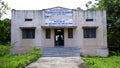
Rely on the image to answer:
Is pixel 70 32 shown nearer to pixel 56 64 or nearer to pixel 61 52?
pixel 61 52

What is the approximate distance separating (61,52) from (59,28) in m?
3.17

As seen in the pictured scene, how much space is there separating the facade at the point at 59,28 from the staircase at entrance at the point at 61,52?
110cm

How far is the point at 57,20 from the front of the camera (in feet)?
80.5

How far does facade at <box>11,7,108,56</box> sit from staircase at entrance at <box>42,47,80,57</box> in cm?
110

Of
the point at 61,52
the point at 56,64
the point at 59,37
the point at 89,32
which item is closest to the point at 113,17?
the point at 89,32

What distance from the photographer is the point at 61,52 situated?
Answer: 22.8m

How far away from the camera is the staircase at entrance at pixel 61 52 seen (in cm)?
2228

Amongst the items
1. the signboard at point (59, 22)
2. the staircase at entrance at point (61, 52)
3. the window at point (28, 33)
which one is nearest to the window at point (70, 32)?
Result: the signboard at point (59, 22)

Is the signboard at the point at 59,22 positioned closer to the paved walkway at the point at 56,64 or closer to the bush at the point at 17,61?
the bush at the point at 17,61

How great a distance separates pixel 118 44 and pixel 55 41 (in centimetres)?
853

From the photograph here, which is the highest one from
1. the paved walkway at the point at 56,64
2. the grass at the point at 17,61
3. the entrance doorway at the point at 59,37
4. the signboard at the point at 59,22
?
the signboard at the point at 59,22

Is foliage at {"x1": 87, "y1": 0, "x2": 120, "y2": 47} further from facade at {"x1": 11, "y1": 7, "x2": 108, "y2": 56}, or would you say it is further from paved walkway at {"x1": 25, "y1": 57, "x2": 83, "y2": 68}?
paved walkway at {"x1": 25, "y1": 57, "x2": 83, "y2": 68}

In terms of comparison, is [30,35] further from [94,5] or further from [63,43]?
[94,5]

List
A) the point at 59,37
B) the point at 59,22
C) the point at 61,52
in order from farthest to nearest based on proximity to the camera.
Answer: the point at 59,37, the point at 59,22, the point at 61,52
